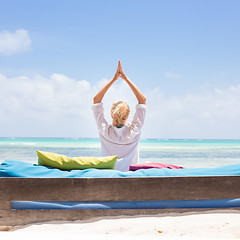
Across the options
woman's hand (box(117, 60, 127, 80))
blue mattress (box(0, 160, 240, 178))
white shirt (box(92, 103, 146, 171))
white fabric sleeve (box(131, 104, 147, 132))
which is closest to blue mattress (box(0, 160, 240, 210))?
blue mattress (box(0, 160, 240, 178))

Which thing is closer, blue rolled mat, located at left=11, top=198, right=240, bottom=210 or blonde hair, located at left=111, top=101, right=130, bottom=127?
blue rolled mat, located at left=11, top=198, right=240, bottom=210

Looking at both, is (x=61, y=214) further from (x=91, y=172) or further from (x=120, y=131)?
(x=120, y=131)

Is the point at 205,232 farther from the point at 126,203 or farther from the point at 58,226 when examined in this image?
the point at 58,226

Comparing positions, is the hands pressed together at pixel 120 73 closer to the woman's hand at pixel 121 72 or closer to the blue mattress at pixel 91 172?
the woman's hand at pixel 121 72

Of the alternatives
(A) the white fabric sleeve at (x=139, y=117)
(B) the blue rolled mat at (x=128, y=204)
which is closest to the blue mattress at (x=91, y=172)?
(B) the blue rolled mat at (x=128, y=204)

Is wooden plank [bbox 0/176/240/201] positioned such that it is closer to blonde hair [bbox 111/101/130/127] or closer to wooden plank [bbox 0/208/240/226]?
wooden plank [bbox 0/208/240/226]

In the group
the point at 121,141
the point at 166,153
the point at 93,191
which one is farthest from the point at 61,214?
the point at 166,153

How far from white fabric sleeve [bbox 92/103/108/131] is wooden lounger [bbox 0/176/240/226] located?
975 mm

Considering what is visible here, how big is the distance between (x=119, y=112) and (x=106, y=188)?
101cm

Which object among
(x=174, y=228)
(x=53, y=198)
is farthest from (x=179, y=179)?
(x=53, y=198)

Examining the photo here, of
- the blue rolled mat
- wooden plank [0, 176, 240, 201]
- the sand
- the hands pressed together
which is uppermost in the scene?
the hands pressed together

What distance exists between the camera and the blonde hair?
3512mm

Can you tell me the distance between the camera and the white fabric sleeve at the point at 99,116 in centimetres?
363

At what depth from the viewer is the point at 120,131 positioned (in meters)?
3.55
